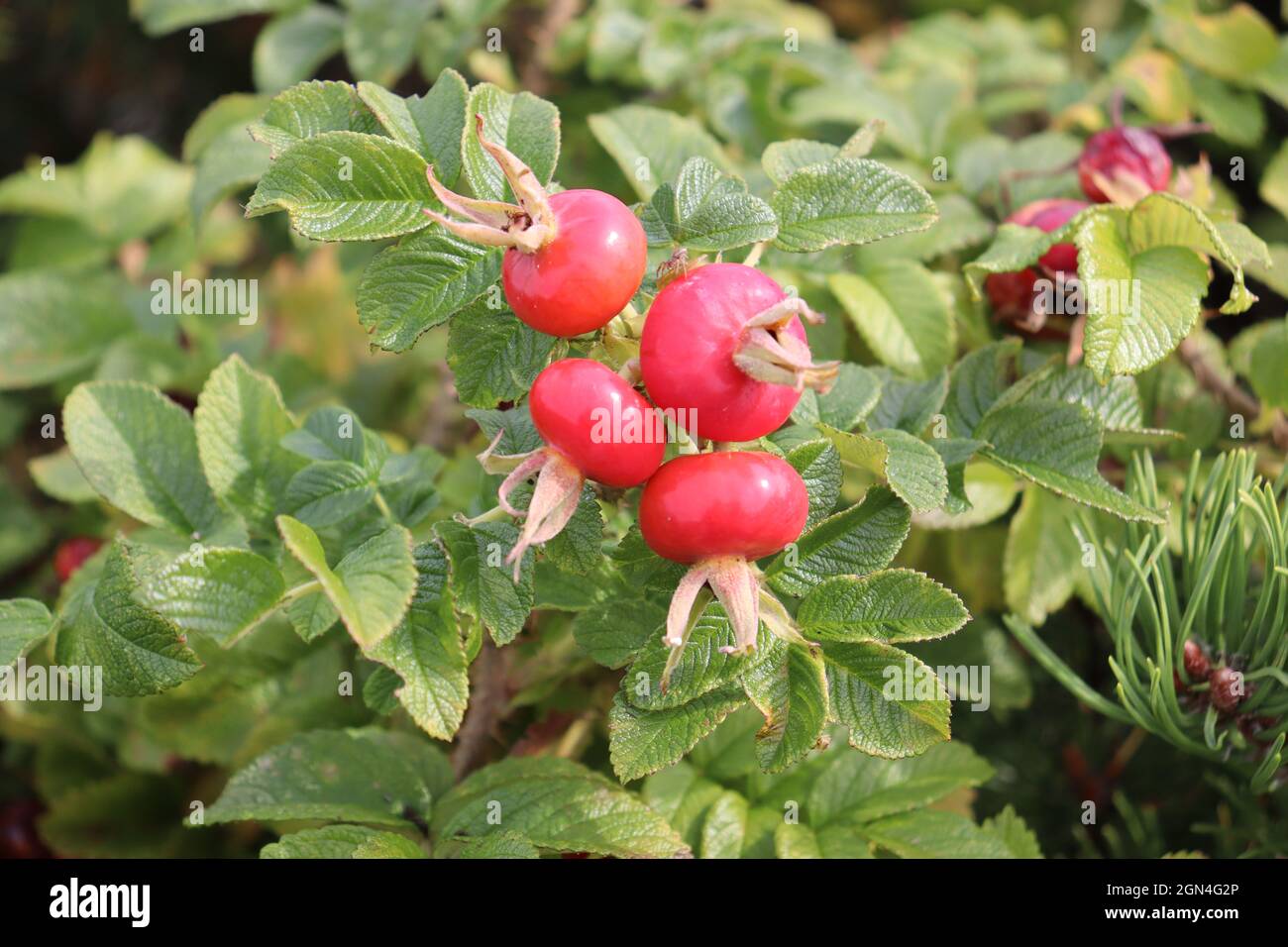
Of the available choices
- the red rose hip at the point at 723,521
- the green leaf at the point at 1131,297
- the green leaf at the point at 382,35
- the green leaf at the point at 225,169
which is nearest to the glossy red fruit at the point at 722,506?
the red rose hip at the point at 723,521

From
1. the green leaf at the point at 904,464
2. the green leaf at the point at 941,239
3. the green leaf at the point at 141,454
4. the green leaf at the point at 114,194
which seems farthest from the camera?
the green leaf at the point at 114,194

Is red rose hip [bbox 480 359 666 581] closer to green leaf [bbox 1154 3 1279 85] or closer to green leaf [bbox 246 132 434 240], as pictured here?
green leaf [bbox 246 132 434 240]

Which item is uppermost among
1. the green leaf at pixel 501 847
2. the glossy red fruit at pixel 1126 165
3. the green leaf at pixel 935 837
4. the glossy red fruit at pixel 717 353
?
the glossy red fruit at pixel 1126 165

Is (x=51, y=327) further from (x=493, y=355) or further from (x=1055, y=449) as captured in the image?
(x=1055, y=449)

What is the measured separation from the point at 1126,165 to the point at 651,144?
46 cm

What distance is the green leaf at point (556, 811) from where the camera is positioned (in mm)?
828

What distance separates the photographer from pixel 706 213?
2.51 feet

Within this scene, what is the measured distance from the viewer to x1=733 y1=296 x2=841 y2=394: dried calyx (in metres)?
0.66

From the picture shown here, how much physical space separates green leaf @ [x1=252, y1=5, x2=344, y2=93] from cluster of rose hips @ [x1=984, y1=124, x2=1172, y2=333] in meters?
0.95

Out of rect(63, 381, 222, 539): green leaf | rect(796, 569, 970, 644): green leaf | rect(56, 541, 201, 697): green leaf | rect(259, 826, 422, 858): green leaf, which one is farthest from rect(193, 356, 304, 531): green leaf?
rect(796, 569, 970, 644): green leaf

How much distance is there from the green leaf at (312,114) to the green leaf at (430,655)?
1.05ft

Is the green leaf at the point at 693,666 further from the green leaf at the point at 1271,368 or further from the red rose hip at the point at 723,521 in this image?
the green leaf at the point at 1271,368

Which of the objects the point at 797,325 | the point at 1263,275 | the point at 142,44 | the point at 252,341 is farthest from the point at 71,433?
the point at 142,44
